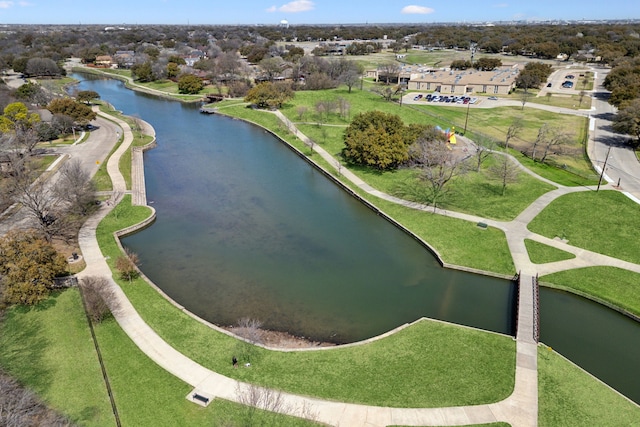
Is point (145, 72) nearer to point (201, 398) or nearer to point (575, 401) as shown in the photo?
point (201, 398)

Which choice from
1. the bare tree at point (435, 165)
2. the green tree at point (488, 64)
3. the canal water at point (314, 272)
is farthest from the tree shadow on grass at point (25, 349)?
the green tree at point (488, 64)

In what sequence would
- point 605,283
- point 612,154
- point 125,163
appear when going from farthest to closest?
1. point 612,154
2. point 125,163
3. point 605,283

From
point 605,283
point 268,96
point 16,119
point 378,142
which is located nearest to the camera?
point 605,283

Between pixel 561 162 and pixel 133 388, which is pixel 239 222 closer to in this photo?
pixel 133 388

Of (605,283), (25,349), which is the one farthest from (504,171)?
(25,349)

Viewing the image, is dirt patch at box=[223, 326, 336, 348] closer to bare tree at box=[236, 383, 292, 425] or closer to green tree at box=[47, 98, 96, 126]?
bare tree at box=[236, 383, 292, 425]

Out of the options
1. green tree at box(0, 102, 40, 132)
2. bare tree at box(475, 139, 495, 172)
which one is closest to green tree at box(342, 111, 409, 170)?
bare tree at box(475, 139, 495, 172)

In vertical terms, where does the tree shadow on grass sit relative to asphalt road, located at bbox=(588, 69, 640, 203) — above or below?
below

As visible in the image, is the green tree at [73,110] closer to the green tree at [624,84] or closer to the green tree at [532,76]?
the green tree at [624,84]
